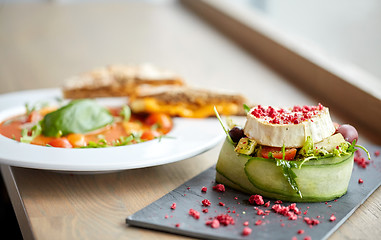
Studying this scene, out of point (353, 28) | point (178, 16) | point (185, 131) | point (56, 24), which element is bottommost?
point (56, 24)

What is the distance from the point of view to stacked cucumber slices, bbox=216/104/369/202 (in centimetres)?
134

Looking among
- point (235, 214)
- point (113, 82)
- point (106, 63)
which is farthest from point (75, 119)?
point (106, 63)

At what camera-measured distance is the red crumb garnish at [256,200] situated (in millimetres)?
1358

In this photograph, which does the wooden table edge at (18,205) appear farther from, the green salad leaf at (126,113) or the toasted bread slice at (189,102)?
the toasted bread slice at (189,102)

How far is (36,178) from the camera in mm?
1615

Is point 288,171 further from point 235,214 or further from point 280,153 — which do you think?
point 235,214

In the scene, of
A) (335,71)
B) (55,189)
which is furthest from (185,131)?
(335,71)

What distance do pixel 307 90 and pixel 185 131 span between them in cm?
101

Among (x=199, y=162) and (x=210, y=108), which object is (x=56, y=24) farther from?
(x=199, y=162)

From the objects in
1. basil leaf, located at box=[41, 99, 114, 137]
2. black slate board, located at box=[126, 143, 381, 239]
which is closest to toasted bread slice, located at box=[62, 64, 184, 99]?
basil leaf, located at box=[41, 99, 114, 137]

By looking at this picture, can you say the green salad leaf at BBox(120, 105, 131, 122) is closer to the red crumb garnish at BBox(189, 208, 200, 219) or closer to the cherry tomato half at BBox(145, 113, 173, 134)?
the cherry tomato half at BBox(145, 113, 173, 134)

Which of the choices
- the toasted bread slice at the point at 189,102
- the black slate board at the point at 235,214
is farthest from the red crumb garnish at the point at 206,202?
the toasted bread slice at the point at 189,102

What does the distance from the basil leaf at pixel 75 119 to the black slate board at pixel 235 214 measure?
1.74ft

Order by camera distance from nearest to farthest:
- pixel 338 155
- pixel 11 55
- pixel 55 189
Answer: pixel 338 155, pixel 55 189, pixel 11 55
